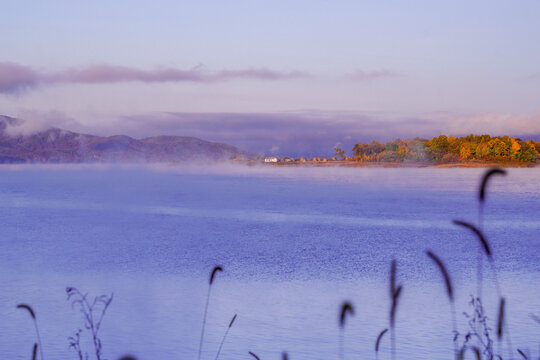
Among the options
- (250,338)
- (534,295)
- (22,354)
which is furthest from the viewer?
(534,295)

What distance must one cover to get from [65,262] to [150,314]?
979 centimetres

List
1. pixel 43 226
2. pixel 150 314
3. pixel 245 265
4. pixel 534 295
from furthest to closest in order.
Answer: pixel 43 226
pixel 245 265
pixel 534 295
pixel 150 314

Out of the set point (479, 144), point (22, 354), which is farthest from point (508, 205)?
point (479, 144)

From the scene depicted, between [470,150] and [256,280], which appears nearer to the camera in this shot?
[256,280]

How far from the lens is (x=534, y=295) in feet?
52.0

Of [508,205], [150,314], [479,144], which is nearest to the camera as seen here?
[150,314]

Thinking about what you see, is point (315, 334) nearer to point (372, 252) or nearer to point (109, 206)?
point (372, 252)

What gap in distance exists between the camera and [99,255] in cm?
2472

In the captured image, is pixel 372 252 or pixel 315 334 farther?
pixel 372 252

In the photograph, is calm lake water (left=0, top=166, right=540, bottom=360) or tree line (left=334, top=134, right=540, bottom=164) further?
tree line (left=334, top=134, right=540, bottom=164)

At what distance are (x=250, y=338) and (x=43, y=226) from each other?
2801cm

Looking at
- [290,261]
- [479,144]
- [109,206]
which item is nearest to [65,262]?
[290,261]

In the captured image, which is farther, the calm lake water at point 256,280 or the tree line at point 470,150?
the tree line at point 470,150

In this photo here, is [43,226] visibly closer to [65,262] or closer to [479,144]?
[65,262]
